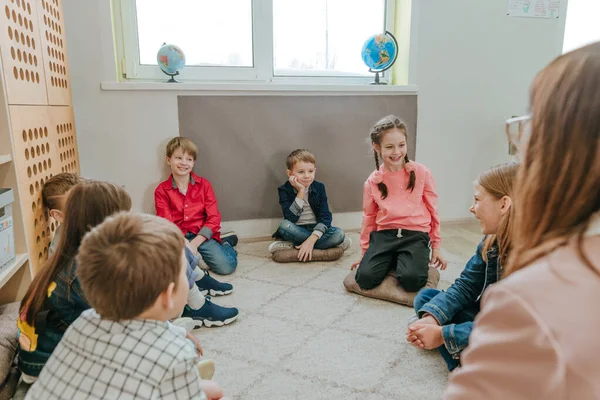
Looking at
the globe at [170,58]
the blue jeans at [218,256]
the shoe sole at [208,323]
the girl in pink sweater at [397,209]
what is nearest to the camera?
the shoe sole at [208,323]

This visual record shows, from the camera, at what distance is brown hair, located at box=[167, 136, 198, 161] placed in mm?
2287

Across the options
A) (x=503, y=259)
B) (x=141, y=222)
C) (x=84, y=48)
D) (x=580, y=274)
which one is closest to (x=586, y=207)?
(x=580, y=274)

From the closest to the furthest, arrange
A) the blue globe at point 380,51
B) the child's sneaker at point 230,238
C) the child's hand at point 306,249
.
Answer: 1. the child's hand at point 306,249
2. the child's sneaker at point 230,238
3. the blue globe at point 380,51

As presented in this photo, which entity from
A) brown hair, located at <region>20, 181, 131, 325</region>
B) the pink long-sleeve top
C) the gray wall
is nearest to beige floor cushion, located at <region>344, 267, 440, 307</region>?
the pink long-sleeve top

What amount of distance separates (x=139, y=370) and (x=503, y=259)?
96 cm

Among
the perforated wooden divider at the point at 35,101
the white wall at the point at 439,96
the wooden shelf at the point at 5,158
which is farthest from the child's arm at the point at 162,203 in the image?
the wooden shelf at the point at 5,158

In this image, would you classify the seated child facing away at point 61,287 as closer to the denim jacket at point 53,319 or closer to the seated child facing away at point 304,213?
the denim jacket at point 53,319

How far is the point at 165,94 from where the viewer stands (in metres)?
2.37

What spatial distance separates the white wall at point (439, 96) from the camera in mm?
2273

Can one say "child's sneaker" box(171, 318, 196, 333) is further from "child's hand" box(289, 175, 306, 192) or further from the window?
the window

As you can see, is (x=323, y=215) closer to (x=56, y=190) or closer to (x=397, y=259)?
(x=397, y=259)

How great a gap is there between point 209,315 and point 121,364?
0.87 meters

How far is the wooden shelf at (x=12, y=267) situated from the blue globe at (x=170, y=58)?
1.28m

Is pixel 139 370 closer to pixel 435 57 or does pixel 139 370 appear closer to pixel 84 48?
pixel 84 48
